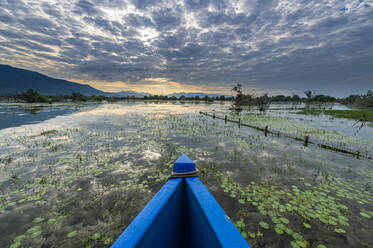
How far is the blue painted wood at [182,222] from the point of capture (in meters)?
1.43

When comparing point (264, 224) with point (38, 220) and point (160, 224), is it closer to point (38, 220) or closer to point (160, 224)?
point (160, 224)

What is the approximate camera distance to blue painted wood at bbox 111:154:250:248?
1430 mm

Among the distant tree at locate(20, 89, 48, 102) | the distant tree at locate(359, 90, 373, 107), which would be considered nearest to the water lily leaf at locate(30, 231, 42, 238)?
the distant tree at locate(359, 90, 373, 107)

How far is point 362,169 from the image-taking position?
18.8ft

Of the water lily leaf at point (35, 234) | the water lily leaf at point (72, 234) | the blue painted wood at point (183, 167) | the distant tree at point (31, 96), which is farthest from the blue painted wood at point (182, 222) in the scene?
the distant tree at point (31, 96)

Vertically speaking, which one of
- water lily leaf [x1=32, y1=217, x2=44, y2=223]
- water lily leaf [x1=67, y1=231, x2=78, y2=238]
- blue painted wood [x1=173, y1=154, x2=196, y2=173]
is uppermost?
blue painted wood [x1=173, y1=154, x2=196, y2=173]

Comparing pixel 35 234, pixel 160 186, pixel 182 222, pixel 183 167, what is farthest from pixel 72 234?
pixel 183 167

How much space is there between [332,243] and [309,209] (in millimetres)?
877

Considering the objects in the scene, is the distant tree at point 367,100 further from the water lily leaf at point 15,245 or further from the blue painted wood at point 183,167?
the water lily leaf at point 15,245

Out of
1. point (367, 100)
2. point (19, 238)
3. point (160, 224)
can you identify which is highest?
point (367, 100)

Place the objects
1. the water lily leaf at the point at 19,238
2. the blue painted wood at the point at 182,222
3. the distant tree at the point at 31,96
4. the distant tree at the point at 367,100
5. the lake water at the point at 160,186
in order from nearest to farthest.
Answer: the blue painted wood at the point at 182,222, the water lily leaf at the point at 19,238, the lake water at the point at 160,186, the distant tree at the point at 367,100, the distant tree at the point at 31,96

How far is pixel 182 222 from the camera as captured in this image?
2.46 meters

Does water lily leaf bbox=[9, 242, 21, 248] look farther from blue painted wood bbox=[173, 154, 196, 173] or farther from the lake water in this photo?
blue painted wood bbox=[173, 154, 196, 173]

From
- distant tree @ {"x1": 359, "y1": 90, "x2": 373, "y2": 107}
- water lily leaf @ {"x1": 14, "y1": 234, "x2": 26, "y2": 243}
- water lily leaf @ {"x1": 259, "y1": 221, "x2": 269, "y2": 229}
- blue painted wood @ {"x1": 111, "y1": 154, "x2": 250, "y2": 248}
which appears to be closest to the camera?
blue painted wood @ {"x1": 111, "y1": 154, "x2": 250, "y2": 248}
